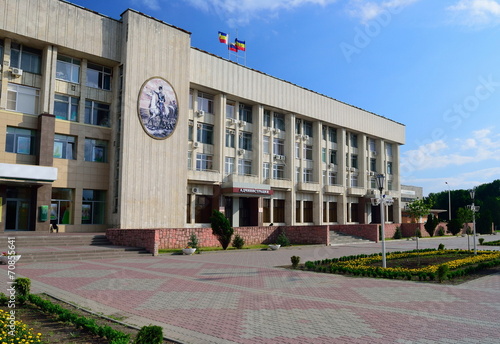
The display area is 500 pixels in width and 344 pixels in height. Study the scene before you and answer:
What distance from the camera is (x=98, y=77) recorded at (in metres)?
27.3

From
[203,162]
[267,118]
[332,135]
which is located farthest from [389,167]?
[203,162]

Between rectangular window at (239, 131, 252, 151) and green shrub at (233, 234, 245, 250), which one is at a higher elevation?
rectangular window at (239, 131, 252, 151)

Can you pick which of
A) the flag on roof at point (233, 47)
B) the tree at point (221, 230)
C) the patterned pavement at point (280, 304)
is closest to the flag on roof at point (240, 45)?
the flag on roof at point (233, 47)

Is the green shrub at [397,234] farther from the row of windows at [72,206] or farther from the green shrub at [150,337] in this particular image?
the green shrub at [150,337]

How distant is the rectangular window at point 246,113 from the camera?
1400 inches

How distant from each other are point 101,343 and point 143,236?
48.2 feet

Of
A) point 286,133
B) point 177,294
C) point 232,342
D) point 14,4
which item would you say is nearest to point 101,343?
point 232,342

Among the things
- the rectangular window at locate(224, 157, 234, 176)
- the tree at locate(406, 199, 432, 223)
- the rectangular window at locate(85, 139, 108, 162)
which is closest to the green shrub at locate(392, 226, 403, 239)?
the tree at locate(406, 199, 432, 223)

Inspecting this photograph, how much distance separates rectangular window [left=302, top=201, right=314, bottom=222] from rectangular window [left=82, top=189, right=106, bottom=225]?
65.1 feet

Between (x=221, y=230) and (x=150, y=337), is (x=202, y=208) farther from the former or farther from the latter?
(x=150, y=337)

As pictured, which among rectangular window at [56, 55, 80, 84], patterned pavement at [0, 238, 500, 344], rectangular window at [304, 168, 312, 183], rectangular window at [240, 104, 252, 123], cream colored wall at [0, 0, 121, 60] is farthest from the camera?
rectangular window at [304, 168, 312, 183]

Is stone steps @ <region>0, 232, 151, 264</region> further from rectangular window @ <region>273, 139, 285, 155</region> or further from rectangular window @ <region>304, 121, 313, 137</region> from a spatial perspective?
rectangular window @ <region>304, 121, 313, 137</region>

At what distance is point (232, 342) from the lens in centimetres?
562

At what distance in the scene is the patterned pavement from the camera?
6039 millimetres
